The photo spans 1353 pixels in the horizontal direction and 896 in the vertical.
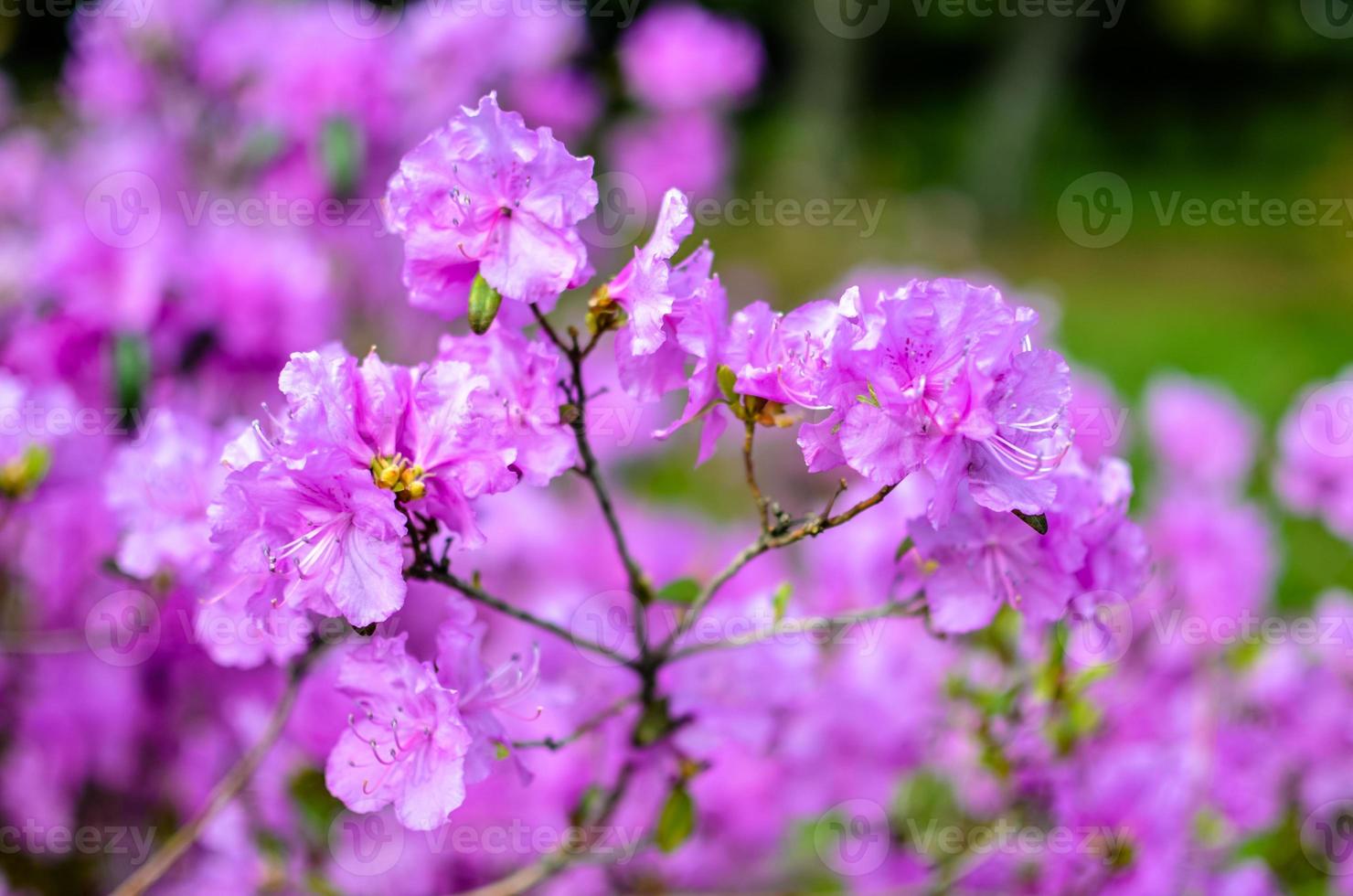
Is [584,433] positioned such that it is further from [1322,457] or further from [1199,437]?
[1199,437]

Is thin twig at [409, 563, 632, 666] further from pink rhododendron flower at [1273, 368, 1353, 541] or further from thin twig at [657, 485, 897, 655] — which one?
pink rhododendron flower at [1273, 368, 1353, 541]

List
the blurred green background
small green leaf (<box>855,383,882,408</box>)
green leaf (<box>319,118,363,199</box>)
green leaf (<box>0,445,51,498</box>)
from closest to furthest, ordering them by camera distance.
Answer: small green leaf (<box>855,383,882,408</box>), green leaf (<box>0,445,51,498</box>), green leaf (<box>319,118,363,199</box>), the blurred green background

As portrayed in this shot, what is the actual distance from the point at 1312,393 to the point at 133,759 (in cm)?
171

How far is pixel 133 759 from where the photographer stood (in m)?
1.68

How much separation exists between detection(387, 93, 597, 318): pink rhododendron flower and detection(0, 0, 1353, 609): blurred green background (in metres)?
1.73

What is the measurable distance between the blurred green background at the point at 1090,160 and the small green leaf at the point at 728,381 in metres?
1.73

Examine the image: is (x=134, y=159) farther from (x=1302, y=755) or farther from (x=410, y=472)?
(x=1302, y=755)

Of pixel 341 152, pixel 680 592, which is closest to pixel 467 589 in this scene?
pixel 680 592

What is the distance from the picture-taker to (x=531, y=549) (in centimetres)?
200

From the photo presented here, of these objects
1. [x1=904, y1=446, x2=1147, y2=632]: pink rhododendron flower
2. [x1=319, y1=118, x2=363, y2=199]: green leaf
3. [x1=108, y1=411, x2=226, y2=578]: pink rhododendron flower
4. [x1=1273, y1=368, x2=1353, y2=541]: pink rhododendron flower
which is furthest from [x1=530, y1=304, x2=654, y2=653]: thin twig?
[x1=1273, y1=368, x2=1353, y2=541]: pink rhododendron flower

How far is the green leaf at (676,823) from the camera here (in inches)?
43.6

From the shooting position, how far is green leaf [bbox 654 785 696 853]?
111cm

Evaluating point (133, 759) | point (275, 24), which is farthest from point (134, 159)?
point (133, 759)

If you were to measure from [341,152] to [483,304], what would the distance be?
931 mm
